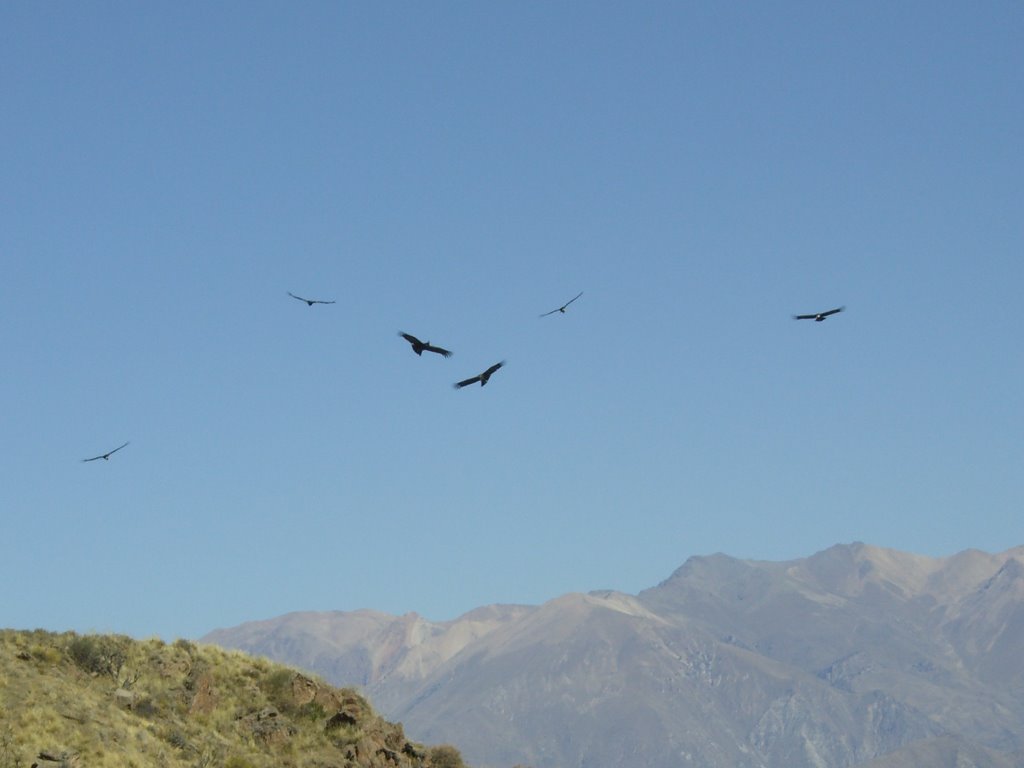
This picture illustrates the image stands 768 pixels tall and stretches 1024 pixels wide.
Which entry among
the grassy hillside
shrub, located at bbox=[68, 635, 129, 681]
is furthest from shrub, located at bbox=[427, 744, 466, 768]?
shrub, located at bbox=[68, 635, 129, 681]

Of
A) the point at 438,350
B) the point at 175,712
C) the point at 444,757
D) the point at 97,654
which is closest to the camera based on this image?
the point at 438,350

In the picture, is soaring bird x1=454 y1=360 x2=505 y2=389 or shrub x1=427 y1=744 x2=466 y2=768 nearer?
soaring bird x1=454 y1=360 x2=505 y2=389

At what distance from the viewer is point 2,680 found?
165 ft

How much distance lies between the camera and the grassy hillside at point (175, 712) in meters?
47.9

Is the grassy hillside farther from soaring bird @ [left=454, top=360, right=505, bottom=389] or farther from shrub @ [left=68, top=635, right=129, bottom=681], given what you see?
soaring bird @ [left=454, top=360, right=505, bottom=389]

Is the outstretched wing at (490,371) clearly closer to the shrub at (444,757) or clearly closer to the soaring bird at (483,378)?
the soaring bird at (483,378)

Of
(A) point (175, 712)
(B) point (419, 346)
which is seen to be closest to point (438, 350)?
(B) point (419, 346)

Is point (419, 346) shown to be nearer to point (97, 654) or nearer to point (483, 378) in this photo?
point (483, 378)

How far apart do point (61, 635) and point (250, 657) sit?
339 inches

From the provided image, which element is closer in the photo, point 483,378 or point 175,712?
point 483,378

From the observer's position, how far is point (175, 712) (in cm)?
5478

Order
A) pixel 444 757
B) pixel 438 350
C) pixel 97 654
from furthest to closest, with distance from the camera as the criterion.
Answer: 1. pixel 444 757
2. pixel 97 654
3. pixel 438 350

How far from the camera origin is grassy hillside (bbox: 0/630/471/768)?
47.9 meters

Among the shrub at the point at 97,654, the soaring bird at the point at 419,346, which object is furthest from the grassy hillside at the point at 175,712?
the soaring bird at the point at 419,346
